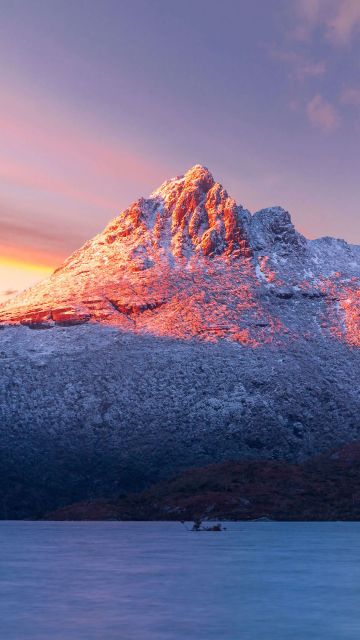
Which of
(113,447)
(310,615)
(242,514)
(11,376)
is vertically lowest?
(310,615)

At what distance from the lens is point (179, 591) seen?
4384 centimetres

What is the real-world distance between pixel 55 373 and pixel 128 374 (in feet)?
48.5

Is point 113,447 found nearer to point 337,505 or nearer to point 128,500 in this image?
point 128,500

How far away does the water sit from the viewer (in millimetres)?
32188

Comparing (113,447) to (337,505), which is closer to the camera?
(337,505)

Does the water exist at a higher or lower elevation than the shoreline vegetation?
lower

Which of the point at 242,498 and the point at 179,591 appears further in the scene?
the point at 242,498

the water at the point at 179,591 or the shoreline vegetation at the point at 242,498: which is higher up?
the shoreline vegetation at the point at 242,498

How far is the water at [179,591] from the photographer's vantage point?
106 feet

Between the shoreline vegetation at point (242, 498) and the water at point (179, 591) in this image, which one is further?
the shoreline vegetation at point (242, 498)

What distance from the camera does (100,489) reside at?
163m

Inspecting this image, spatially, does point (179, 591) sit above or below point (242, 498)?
below

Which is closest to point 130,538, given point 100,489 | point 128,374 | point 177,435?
point 100,489

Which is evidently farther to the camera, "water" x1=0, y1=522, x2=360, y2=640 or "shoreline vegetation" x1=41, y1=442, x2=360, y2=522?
"shoreline vegetation" x1=41, y1=442, x2=360, y2=522
